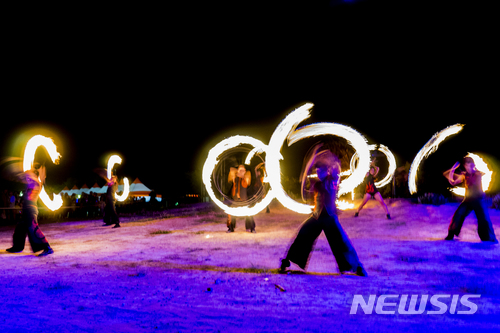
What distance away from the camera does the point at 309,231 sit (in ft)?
16.9

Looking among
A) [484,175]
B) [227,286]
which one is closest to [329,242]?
[227,286]

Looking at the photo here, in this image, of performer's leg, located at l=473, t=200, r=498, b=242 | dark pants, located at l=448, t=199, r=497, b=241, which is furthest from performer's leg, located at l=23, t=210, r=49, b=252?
performer's leg, located at l=473, t=200, r=498, b=242

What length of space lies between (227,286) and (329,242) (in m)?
1.59

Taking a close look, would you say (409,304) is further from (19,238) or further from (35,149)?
(35,149)

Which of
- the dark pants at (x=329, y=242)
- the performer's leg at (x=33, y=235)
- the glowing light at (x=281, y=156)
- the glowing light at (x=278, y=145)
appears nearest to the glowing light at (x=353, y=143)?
the glowing light at (x=281, y=156)

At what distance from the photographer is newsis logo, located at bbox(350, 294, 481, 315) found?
11.9 feet

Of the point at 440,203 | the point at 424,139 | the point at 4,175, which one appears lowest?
the point at 440,203

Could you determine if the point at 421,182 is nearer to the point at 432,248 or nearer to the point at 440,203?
the point at 440,203

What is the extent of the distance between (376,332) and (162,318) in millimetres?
2005

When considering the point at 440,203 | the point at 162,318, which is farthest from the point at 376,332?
the point at 440,203

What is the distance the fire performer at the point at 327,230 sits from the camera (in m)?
5.02

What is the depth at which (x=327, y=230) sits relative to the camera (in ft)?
16.7

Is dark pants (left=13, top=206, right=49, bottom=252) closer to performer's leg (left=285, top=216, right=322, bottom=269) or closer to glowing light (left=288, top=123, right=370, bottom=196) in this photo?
performer's leg (left=285, top=216, right=322, bottom=269)

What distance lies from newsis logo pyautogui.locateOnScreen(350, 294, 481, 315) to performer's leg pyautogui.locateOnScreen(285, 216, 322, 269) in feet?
3.74
